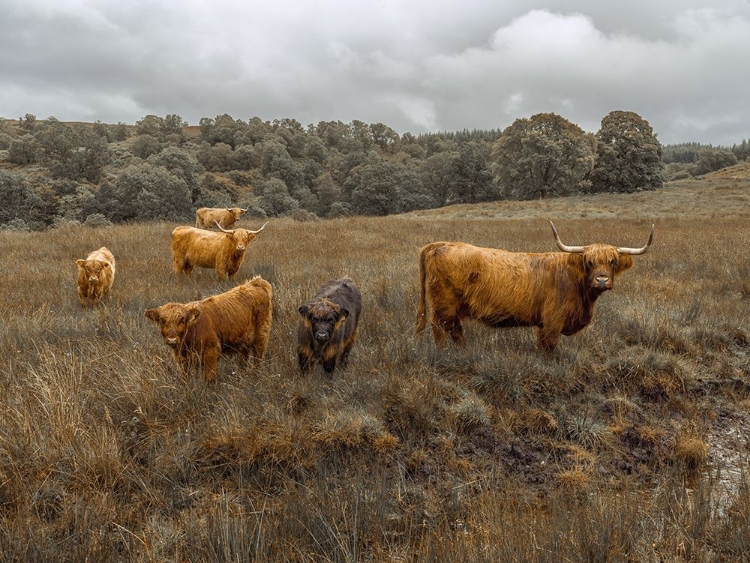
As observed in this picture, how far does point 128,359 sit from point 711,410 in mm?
5831

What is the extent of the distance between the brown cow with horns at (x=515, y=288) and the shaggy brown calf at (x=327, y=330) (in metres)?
1.13

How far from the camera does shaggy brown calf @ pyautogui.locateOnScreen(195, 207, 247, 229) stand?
17.8m

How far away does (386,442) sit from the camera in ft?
11.9

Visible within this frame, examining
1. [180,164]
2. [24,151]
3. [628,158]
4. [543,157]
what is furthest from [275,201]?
A: [628,158]

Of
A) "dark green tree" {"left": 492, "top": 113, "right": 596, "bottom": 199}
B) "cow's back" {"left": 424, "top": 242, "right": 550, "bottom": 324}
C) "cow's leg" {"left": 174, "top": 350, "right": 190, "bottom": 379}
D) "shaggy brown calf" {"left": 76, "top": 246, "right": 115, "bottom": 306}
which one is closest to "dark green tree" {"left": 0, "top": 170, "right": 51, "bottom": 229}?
"shaggy brown calf" {"left": 76, "top": 246, "right": 115, "bottom": 306}

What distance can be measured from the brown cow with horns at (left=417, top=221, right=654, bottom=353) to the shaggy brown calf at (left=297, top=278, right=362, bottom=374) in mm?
1129

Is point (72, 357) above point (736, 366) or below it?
above

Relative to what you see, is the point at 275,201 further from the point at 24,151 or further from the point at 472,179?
the point at 24,151

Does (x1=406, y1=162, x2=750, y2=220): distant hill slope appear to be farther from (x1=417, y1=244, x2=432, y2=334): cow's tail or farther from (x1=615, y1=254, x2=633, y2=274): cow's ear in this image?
(x1=417, y1=244, x2=432, y2=334): cow's tail

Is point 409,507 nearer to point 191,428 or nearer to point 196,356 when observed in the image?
point 191,428

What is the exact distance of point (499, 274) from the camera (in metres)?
5.05

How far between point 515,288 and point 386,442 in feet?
7.81

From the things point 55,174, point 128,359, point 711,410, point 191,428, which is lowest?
Result: point 711,410

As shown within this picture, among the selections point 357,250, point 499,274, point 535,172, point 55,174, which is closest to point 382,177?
point 535,172
